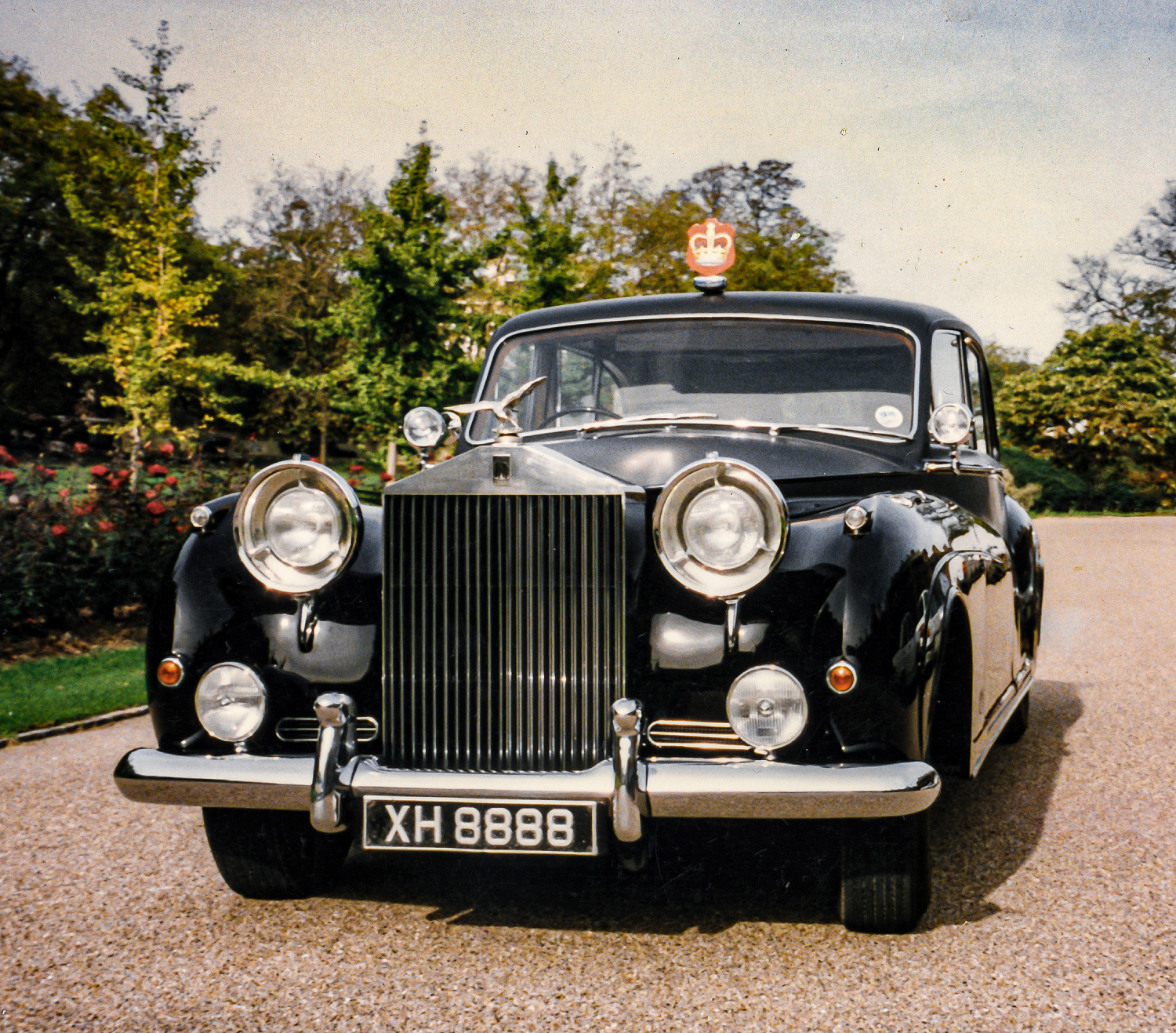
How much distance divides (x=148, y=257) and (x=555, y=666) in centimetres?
1521

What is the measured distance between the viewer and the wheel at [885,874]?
2.94m

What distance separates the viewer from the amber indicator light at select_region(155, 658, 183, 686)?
306cm

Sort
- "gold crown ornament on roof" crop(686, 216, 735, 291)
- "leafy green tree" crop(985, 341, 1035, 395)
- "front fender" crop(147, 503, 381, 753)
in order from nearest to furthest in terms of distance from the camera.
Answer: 1. "front fender" crop(147, 503, 381, 753)
2. "gold crown ornament on roof" crop(686, 216, 735, 291)
3. "leafy green tree" crop(985, 341, 1035, 395)

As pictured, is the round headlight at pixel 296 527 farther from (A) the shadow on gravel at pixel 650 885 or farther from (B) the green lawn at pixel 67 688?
(B) the green lawn at pixel 67 688

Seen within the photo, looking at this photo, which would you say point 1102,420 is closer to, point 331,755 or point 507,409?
point 507,409

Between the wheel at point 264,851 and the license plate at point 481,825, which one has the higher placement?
the license plate at point 481,825

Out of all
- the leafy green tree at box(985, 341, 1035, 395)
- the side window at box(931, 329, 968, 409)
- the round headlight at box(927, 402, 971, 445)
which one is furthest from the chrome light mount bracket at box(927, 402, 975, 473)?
the leafy green tree at box(985, 341, 1035, 395)

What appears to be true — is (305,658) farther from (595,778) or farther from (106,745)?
(106,745)

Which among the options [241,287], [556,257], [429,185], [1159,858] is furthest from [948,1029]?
[241,287]

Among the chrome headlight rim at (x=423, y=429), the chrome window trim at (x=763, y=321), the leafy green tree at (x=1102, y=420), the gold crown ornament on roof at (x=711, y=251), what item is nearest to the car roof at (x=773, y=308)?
the chrome window trim at (x=763, y=321)

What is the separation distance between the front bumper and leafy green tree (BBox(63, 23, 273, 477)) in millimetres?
14374

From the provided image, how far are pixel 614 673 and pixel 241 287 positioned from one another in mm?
27716

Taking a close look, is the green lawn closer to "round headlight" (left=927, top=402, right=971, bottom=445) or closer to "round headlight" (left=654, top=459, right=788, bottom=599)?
"round headlight" (left=654, top=459, right=788, bottom=599)

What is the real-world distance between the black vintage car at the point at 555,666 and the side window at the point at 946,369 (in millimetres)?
849
